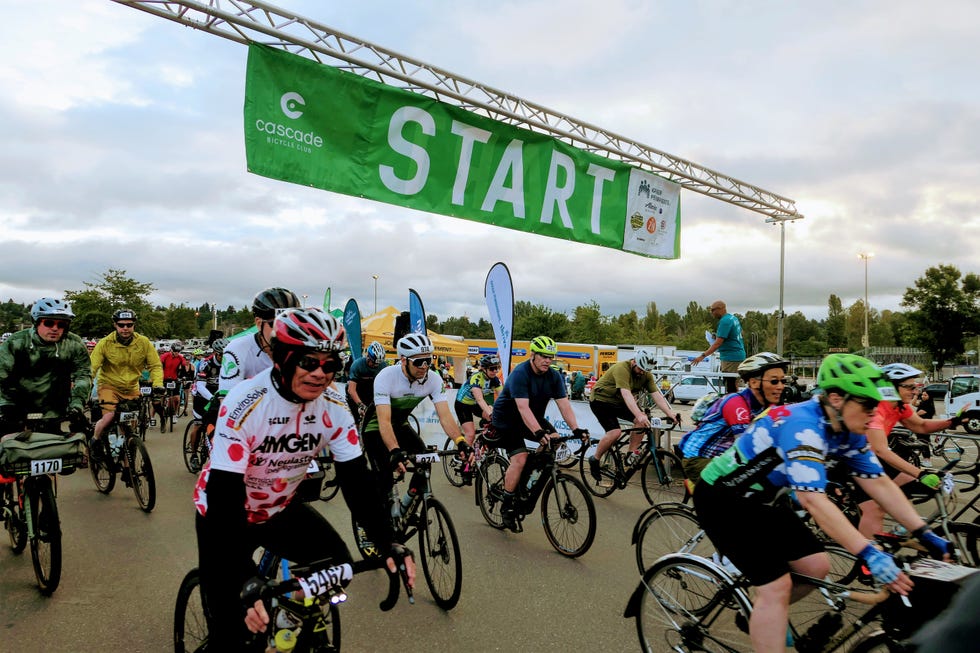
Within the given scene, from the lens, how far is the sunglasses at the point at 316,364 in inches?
93.9

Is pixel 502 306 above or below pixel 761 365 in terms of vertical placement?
above

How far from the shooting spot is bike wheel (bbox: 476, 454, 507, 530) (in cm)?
604

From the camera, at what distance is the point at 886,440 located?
4.40 meters

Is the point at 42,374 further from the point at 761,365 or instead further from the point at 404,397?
the point at 761,365

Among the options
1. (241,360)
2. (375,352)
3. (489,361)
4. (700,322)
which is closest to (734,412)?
(241,360)

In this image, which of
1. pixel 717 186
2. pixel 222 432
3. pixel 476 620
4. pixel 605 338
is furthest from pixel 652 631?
pixel 605 338

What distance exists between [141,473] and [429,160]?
549 cm

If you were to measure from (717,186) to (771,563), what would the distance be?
11.0 meters

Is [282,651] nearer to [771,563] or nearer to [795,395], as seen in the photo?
[771,563]

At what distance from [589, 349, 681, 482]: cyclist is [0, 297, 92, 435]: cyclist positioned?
595 centimetres

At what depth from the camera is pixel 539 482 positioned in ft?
18.2

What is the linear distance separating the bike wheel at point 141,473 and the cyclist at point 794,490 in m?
5.93

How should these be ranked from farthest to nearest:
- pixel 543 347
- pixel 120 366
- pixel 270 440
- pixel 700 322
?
pixel 700 322, pixel 120 366, pixel 543 347, pixel 270 440

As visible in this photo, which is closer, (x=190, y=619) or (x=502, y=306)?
(x=190, y=619)
